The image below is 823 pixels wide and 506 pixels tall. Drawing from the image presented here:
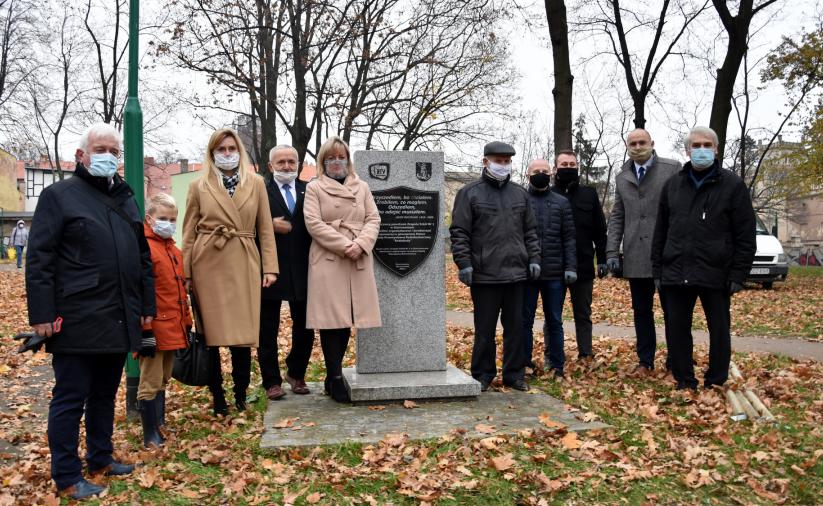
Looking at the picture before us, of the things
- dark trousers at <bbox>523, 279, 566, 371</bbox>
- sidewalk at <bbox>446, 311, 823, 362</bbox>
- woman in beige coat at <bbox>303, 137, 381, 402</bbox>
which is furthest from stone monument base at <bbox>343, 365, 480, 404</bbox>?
sidewalk at <bbox>446, 311, 823, 362</bbox>

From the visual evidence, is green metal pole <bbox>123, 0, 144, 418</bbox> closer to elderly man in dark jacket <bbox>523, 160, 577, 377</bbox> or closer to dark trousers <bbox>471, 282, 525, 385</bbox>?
dark trousers <bbox>471, 282, 525, 385</bbox>

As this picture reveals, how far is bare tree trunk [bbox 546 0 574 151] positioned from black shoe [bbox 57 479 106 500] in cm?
1140

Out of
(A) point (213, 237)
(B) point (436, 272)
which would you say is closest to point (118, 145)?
(A) point (213, 237)

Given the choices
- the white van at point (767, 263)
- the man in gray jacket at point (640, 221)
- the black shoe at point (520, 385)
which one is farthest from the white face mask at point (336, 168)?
the white van at point (767, 263)

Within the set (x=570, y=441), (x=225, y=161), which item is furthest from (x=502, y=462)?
(x=225, y=161)

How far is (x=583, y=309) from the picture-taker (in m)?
6.98

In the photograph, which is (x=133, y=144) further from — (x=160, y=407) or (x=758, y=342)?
(x=758, y=342)

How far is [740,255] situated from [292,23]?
12428 mm

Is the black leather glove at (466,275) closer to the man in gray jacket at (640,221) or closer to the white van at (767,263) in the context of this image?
the man in gray jacket at (640,221)

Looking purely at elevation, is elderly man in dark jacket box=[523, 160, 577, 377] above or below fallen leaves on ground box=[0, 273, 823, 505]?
above

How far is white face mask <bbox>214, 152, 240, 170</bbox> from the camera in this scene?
5.29 metres

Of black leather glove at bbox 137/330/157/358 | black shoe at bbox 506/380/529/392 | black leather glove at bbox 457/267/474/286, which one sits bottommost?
black shoe at bbox 506/380/529/392

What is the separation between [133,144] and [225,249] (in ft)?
4.60

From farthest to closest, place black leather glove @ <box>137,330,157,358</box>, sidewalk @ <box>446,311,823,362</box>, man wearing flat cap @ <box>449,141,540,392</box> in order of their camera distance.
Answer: sidewalk @ <box>446,311,823,362</box>
man wearing flat cap @ <box>449,141,540,392</box>
black leather glove @ <box>137,330,157,358</box>
